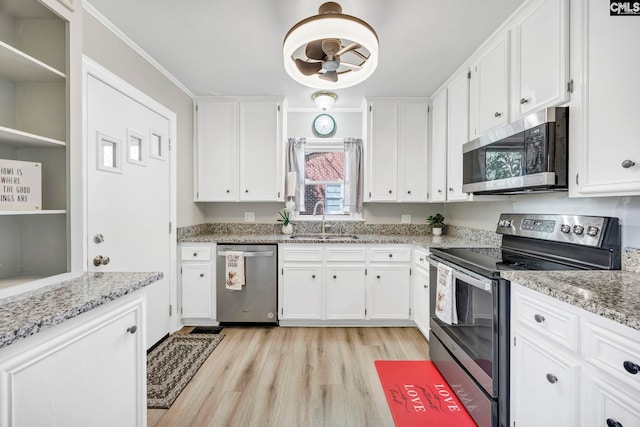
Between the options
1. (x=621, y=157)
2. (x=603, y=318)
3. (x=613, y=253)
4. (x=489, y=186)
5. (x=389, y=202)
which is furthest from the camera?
(x=389, y=202)

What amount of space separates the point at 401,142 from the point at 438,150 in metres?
0.42

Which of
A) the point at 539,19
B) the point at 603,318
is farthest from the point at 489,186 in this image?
the point at 603,318

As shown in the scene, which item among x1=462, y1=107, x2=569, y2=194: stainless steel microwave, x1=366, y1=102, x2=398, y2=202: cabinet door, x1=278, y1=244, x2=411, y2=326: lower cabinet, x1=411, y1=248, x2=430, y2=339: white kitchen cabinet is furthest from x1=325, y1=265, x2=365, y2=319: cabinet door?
x1=462, y1=107, x2=569, y2=194: stainless steel microwave

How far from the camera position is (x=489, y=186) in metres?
1.98

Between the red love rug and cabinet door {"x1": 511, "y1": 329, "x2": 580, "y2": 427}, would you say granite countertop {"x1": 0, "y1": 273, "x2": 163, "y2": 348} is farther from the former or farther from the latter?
cabinet door {"x1": 511, "y1": 329, "x2": 580, "y2": 427}

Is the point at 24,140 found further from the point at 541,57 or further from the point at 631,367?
the point at 541,57

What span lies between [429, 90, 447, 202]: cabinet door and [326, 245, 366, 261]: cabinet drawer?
103 centimetres

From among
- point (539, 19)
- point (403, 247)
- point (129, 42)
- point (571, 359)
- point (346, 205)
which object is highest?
point (129, 42)

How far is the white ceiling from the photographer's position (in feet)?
5.90

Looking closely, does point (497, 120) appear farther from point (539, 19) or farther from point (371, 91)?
point (371, 91)

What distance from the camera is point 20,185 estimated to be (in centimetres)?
115

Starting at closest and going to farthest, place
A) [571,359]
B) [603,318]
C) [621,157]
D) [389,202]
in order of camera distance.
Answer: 1. [603,318]
2. [571,359]
3. [621,157]
4. [389,202]

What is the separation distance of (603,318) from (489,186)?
119cm

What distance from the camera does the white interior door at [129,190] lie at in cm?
188
